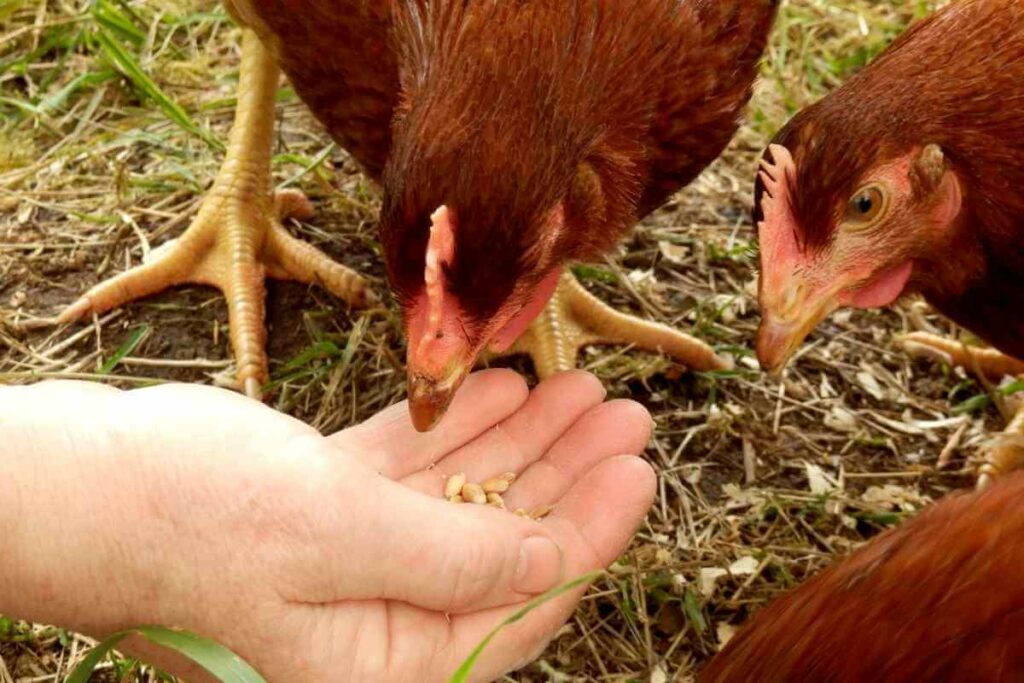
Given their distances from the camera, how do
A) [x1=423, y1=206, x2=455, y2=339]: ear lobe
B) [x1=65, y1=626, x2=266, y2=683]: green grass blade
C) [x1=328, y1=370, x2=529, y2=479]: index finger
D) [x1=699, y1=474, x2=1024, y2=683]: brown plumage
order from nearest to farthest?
[x1=699, y1=474, x2=1024, y2=683]: brown plumage
[x1=65, y1=626, x2=266, y2=683]: green grass blade
[x1=423, y1=206, x2=455, y2=339]: ear lobe
[x1=328, y1=370, x2=529, y2=479]: index finger

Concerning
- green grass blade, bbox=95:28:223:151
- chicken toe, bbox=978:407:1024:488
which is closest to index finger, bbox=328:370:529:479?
chicken toe, bbox=978:407:1024:488

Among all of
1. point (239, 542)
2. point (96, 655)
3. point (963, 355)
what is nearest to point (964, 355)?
point (963, 355)

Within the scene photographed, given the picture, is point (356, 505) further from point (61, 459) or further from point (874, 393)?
point (874, 393)

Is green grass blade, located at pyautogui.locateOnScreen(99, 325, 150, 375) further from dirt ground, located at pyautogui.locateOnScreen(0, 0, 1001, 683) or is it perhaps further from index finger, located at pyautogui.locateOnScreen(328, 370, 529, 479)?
index finger, located at pyautogui.locateOnScreen(328, 370, 529, 479)

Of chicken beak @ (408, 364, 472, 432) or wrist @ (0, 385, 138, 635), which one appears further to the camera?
chicken beak @ (408, 364, 472, 432)

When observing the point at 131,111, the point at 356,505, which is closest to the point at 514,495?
the point at 356,505

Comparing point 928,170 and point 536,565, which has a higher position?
point 928,170

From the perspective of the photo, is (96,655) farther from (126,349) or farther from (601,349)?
(601,349)

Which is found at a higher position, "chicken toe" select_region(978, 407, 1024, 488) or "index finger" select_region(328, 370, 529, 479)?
"index finger" select_region(328, 370, 529, 479)
